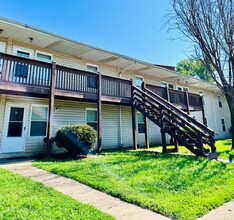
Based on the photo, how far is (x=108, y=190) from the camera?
12.8 feet

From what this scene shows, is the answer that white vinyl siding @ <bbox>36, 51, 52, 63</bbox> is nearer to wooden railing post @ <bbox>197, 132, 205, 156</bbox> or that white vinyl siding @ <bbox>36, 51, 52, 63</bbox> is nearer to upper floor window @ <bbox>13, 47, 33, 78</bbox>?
upper floor window @ <bbox>13, 47, 33, 78</bbox>

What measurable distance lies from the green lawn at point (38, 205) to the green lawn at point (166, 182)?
0.86 m

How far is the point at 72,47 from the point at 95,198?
8727 millimetres

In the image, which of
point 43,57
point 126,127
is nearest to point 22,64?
point 43,57

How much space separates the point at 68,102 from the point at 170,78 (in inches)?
411

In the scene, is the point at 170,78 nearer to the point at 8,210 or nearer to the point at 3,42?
the point at 3,42

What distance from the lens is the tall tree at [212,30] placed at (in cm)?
991

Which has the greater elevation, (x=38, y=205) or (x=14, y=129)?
(x=14, y=129)

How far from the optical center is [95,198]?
3572 mm

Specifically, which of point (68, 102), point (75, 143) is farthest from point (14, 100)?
point (75, 143)

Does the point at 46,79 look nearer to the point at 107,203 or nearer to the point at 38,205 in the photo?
the point at 38,205

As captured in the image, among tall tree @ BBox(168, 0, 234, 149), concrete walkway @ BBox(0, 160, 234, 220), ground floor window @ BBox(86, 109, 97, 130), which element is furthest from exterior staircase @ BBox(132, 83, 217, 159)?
concrete walkway @ BBox(0, 160, 234, 220)

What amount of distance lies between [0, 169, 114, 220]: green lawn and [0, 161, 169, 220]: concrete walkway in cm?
20

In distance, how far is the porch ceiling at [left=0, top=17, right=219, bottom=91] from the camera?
332 inches
